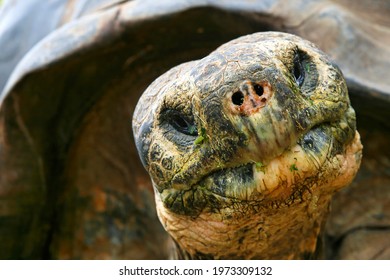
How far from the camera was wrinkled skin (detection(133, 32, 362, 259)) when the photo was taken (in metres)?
1.51

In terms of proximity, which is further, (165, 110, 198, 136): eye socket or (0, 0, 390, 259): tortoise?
(0, 0, 390, 259): tortoise

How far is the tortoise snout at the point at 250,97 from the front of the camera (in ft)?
4.84

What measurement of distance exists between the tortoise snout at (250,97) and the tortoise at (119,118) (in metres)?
0.78

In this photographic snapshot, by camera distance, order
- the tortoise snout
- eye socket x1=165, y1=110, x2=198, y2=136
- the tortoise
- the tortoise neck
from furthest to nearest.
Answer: the tortoise → the tortoise neck → eye socket x1=165, y1=110, x2=198, y2=136 → the tortoise snout

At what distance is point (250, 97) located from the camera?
1.48 meters

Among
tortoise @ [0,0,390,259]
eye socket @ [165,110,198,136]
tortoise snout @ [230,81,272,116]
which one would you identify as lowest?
tortoise @ [0,0,390,259]

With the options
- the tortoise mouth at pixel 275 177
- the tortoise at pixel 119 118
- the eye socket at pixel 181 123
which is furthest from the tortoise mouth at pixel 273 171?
the tortoise at pixel 119 118

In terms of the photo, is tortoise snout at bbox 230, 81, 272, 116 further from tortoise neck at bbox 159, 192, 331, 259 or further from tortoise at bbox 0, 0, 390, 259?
tortoise at bbox 0, 0, 390, 259

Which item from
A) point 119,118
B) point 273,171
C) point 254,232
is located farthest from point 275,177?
point 119,118

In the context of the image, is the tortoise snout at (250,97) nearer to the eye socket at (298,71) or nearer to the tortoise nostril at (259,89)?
the tortoise nostril at (259,89)

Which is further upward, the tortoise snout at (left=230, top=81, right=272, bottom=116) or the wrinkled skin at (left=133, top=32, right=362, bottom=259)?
the tortoise snout at (left=230, top=81, right=272, bottom=116)

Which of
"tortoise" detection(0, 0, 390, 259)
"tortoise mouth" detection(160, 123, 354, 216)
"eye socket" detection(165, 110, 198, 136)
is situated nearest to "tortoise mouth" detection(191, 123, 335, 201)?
"tortoise mouth" detection(160, 123, 354, 216)

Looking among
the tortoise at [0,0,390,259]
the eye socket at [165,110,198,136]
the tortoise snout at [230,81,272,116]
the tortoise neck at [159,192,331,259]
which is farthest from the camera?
the tortoise at [0,0,390,259]
